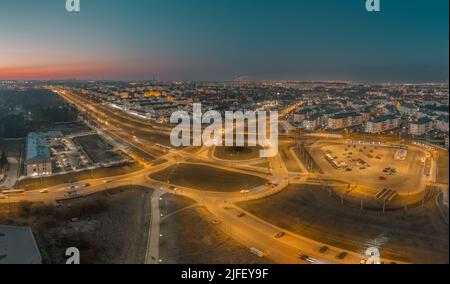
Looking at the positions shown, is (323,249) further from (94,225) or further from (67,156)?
(67,156)

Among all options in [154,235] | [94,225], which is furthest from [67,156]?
[154,235]

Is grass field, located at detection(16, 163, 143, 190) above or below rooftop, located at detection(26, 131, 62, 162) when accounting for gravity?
below

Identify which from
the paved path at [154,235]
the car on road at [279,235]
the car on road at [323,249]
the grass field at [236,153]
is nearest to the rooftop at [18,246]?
the paved path at [154,235]

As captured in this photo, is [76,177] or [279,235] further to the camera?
[76,177]

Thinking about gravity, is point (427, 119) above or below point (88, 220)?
above

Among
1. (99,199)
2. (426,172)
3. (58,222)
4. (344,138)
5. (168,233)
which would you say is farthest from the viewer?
(344,138)

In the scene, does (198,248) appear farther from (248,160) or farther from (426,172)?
(426,172)

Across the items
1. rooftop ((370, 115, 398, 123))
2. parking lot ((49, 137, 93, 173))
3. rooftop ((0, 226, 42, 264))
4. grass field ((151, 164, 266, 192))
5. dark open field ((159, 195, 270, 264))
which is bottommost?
dark open field ((159, 195, 270, 264))

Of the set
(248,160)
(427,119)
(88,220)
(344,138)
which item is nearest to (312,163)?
(248,160)

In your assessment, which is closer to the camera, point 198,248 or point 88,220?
point 198,248

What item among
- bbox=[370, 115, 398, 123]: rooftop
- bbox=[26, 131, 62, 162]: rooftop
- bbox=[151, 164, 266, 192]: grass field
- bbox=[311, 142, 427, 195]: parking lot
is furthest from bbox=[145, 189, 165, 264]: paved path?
bbox=[370, 115, 398, 123]: rooftop

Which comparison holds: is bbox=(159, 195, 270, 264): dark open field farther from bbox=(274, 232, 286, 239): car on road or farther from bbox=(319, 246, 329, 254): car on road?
bbox=(319, 246, 329, 254): car on road
